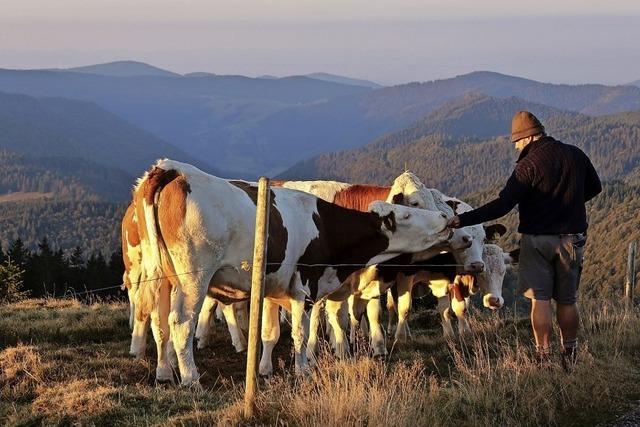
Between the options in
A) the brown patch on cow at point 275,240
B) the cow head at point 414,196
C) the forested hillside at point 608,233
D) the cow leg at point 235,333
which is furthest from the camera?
the forested hillside at point 608,233

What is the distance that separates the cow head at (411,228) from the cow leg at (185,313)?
3.04 metres

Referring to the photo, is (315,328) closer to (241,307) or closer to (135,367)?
(241,307)

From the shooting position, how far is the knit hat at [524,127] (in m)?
8.59

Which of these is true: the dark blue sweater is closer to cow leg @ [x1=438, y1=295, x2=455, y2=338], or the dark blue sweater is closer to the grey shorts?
the grey shorts

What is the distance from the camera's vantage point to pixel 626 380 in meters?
8.23

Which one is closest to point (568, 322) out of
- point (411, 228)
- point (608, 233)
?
point (411, 228)

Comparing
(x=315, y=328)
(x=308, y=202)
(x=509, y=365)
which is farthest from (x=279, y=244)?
(x=509, y=365)

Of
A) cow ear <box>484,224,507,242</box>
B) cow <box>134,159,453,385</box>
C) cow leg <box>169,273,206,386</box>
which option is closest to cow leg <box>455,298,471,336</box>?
cow ear <box>484,224,507,242</box>

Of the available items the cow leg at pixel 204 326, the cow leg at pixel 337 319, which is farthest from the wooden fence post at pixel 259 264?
the cow leg at pixel 204 326

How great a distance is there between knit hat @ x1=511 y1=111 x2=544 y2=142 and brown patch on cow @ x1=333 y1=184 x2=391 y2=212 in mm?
3884

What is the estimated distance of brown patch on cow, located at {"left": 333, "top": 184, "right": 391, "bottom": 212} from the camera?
1238 centimetres

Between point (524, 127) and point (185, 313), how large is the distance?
14.5ft

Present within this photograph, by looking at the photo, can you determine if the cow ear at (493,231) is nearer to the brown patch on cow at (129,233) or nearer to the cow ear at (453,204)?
the cow ear at (453,204)

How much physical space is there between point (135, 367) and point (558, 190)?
5.55 m
